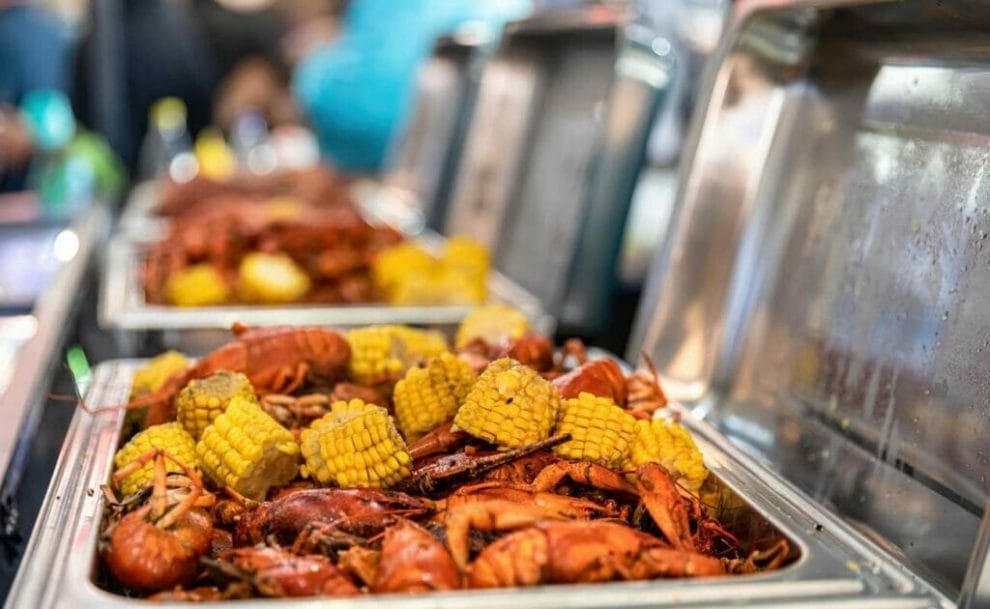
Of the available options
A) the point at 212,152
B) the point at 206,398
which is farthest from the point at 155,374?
the point at 212,152

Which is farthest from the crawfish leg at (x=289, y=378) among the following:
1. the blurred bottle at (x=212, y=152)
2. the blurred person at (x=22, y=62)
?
the blurred bottle at (x=212, y=152)

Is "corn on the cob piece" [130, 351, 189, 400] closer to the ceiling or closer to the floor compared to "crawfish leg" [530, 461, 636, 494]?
closer to the floor

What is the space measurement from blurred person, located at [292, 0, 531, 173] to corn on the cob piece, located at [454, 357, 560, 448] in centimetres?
407

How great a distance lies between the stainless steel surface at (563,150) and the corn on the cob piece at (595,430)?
1.29 m

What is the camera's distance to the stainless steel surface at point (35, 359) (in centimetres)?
160

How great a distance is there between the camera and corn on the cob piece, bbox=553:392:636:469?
156 cm

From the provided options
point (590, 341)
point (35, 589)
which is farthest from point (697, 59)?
point (35, 589)

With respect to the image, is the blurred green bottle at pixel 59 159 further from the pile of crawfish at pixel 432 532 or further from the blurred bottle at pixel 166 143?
the pile of crawfish at pixel 432 532

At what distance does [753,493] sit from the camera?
5.03ft

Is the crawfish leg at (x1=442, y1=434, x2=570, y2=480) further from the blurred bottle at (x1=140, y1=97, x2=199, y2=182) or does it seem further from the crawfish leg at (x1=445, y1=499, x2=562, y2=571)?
the blurred bottle at (x1=140, y1=97, x2=199, y2=182)

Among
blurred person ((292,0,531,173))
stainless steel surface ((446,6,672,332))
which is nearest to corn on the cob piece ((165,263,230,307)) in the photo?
stainless steel surface ((446,6,672,332))

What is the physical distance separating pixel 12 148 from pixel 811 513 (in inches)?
240

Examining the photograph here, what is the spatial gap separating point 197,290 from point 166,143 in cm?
614

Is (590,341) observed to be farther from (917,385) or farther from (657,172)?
(917,385)
